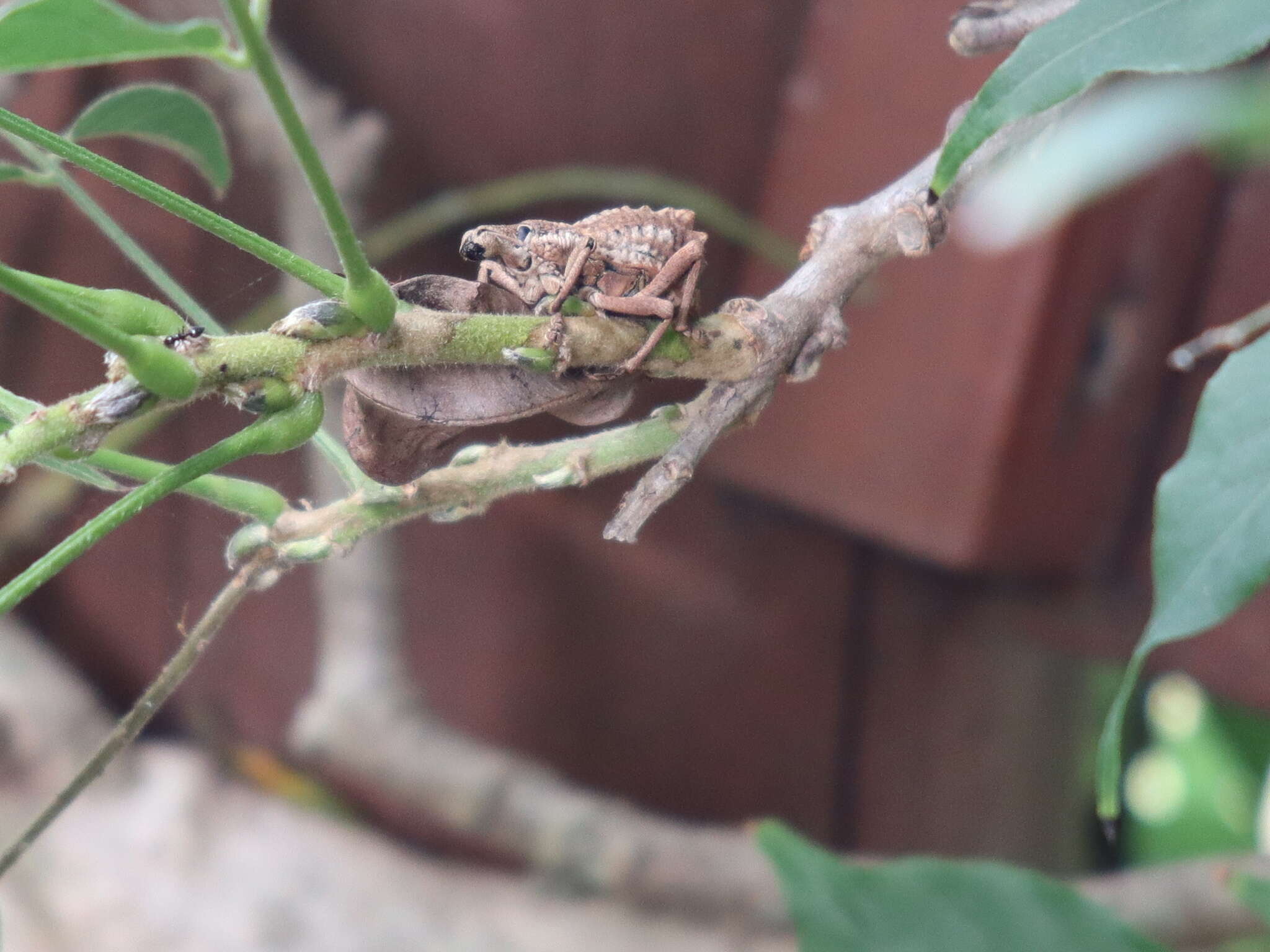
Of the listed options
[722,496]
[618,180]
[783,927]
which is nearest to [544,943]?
[783,927]

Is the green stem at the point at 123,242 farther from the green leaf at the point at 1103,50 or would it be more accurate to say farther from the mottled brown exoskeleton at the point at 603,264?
the green leaf at the point at 1103,50

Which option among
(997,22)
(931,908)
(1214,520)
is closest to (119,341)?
(1214,520)

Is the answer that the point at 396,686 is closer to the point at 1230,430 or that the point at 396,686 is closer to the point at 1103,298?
the point at 1103,298

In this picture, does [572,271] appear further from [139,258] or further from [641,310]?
[139,258]

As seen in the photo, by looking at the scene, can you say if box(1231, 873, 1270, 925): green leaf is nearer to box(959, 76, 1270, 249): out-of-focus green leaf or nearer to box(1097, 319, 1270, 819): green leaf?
box(1097, 319, 1270, 819): green leaf

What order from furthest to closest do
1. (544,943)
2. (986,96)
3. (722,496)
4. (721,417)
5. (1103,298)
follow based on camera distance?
(722,496)
(544,943)
(1103,298)
(721,417)
(986,96)

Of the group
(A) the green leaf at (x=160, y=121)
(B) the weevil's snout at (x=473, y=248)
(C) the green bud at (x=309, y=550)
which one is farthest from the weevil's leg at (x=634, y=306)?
(A) the green leaf at (x=160, y=121)
